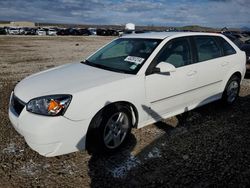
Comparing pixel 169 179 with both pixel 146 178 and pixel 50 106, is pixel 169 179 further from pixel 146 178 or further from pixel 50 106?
pixel 50 106

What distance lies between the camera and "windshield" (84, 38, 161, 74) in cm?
421

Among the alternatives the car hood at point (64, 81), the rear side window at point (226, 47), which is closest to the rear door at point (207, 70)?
the rear side window at point (226, 47)

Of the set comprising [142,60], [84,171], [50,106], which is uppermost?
[142,60]

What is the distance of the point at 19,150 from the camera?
13.3ft

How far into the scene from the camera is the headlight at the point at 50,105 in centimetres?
333

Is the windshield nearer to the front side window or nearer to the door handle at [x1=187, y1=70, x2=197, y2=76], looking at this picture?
the front side window

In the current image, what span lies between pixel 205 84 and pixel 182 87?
2.35 feet

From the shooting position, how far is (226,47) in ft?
18.5

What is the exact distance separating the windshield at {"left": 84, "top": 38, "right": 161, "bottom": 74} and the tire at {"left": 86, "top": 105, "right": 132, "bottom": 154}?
0.68 meters

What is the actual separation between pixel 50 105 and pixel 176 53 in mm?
2314

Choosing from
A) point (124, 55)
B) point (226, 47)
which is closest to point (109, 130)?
point (124, 55)

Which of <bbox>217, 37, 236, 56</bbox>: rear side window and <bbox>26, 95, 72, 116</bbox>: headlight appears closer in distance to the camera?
<bbox>26, 95, 72, 116</bbox>: headlight

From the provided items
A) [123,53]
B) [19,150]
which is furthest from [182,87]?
[19,150]

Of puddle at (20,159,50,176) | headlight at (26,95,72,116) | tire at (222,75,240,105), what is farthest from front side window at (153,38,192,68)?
puddle at (20,159,50,176)
